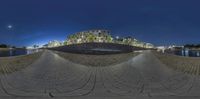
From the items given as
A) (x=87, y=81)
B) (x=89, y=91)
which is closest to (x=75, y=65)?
(x=87, y=81)

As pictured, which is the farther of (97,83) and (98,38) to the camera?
Answer: (98,38)

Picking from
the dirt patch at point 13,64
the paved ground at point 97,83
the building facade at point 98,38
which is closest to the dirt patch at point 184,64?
the paved ground at point 97,83

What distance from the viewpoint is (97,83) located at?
6242 millimetres

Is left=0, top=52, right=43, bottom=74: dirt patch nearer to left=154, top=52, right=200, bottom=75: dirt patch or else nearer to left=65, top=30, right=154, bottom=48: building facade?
left=154, top=52, right=200, bottom=75: dirt patch

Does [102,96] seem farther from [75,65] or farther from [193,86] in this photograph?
[75,65]

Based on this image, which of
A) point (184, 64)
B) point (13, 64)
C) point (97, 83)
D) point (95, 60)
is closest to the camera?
point (97, 83)

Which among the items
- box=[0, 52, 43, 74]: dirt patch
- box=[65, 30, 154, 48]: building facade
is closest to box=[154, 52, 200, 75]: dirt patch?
box=[0, 52, 43, 74]: dirt patch

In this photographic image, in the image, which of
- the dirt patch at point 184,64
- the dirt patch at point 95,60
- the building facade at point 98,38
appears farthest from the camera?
the building facade at point 98,38

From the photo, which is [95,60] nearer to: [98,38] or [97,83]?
[97,83]

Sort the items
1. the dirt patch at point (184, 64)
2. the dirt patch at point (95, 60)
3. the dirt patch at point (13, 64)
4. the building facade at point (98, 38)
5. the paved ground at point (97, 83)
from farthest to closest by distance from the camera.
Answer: the building facade at point (98, 38) → the dirt patch at point (95, 60) → the dirt patch at point (184, 64) → the dirt patch at point (13, 64) → the paved ground at point (97, 83)

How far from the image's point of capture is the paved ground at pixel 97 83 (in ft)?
16.2

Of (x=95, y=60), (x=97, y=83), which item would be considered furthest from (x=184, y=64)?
(x=97, y=83)

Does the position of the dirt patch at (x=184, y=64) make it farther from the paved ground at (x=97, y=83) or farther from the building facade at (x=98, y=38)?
the building facade at (x=98, y=38)

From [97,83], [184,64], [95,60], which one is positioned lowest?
[97,83]
